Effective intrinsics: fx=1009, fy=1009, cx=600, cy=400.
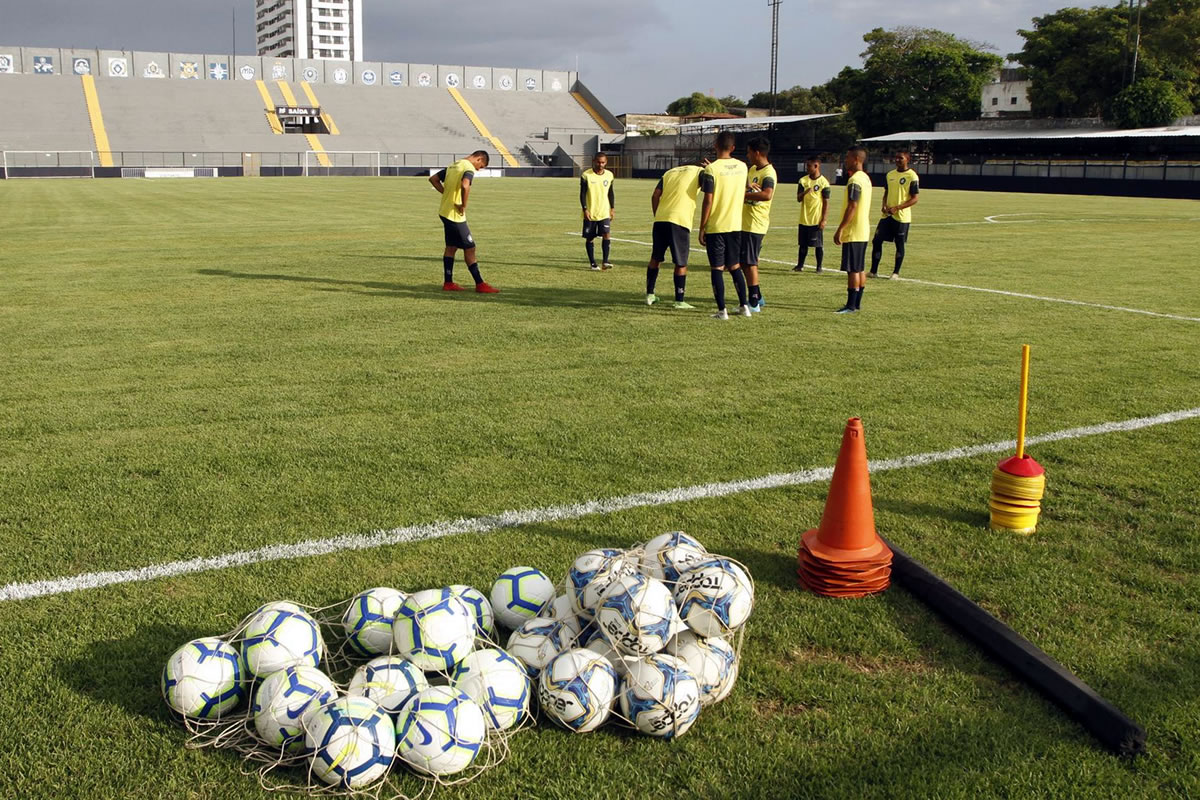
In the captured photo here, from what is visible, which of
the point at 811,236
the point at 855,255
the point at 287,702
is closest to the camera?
the point at 287,702

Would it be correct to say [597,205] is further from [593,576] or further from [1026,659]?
[1026,659]

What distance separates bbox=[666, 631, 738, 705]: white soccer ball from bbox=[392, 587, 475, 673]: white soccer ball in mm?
686

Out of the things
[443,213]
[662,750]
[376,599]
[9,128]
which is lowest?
[662,750]

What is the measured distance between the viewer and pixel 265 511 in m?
4.81

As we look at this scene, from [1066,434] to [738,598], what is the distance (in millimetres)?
3782

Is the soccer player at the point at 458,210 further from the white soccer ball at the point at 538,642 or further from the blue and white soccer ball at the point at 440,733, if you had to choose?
the blue and white soccer ball at the point at 440,733

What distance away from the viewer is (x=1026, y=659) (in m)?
3.37

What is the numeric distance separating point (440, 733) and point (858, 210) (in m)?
9.45

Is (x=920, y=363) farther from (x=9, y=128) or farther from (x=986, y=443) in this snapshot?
(x=9, y=128)

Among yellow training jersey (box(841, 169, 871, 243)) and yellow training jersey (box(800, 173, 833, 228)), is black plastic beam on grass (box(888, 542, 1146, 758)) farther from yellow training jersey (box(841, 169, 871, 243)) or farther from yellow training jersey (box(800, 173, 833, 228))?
yellow training jersey (box(800, 173, 833, 228))

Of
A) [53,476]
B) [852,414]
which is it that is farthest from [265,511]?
[852,414]

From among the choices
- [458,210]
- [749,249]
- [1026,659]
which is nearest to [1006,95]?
[749,249]

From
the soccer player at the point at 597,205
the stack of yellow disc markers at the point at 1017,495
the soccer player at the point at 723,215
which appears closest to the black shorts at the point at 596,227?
the soccer player at the point at 597,205

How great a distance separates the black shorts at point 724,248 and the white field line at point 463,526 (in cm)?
489
